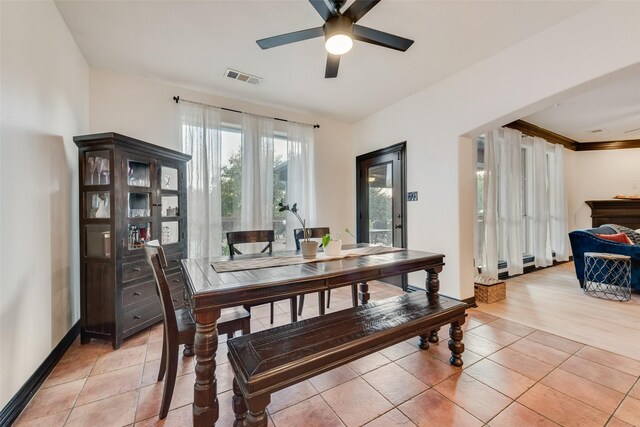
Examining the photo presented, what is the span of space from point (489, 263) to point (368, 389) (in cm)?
335

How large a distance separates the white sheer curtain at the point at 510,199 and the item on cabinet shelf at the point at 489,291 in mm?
1397

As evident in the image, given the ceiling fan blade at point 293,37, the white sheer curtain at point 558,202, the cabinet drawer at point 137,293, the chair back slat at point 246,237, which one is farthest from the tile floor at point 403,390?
the white sheer curtain at point 558,202

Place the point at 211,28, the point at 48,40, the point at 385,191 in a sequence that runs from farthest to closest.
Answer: the point at 385,191
the point at 211,28
the point at 48,40

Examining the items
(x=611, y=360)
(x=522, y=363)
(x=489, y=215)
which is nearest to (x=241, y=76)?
(x=522, y=363)

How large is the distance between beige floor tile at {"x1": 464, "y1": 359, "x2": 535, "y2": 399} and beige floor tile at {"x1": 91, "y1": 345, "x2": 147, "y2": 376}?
8.60 feet

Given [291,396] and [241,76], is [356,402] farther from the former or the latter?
[241,76]

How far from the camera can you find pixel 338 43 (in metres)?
1.92

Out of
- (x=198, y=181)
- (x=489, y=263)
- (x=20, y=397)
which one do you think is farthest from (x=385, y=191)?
(x=20, y=397)

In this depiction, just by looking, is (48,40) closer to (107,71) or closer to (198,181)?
(107,71)

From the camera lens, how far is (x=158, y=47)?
2699 mm

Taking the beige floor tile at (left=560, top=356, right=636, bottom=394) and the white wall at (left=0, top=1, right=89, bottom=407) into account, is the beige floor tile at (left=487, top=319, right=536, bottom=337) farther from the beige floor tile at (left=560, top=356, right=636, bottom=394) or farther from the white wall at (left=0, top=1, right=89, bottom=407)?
the white wall at (left=0, top=1, right=89, bottom=407)

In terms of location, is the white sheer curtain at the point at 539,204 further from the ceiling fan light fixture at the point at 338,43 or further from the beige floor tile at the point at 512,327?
the ceiling fan light fixture at the point at 338,43

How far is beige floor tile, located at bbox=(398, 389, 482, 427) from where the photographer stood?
151 cm

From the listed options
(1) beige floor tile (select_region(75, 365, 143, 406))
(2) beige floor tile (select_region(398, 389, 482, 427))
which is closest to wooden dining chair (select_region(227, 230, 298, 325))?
(1) beige floor tile (select_region(75, 365, 143, 406))
